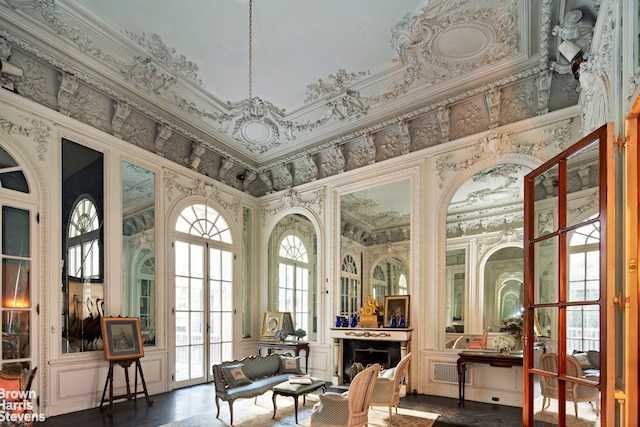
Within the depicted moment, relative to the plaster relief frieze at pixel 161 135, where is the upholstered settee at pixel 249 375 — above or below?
below

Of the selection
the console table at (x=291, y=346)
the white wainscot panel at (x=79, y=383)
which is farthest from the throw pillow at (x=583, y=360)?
the white wainscot panel at (x=79, y=383)

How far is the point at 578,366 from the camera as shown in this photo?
2855mm

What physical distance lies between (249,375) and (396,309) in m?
2.71

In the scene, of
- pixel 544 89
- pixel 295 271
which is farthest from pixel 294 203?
pixel 544 89

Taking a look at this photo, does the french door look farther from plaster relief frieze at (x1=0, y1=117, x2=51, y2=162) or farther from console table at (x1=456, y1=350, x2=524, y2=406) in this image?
plaster relief frieze at (x1=0, y1=117, x2=51, y2=162)

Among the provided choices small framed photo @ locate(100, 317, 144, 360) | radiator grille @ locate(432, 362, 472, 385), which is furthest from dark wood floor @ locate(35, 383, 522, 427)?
small framed photo @ locate(100, 317, 144, 360)

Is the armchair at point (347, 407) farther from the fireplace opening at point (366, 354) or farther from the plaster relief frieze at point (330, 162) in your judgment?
the plaster relief frieze at point (330, 162)

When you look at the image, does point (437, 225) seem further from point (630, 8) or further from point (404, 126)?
point (630, 8)

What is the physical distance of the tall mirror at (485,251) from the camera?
6.16 metres

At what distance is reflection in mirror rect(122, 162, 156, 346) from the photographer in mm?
6625

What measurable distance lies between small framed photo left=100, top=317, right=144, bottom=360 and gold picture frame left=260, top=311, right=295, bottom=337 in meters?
2.86

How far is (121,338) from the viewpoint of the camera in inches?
239

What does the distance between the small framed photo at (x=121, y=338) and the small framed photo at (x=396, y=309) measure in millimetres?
4056

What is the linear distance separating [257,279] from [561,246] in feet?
23.1
